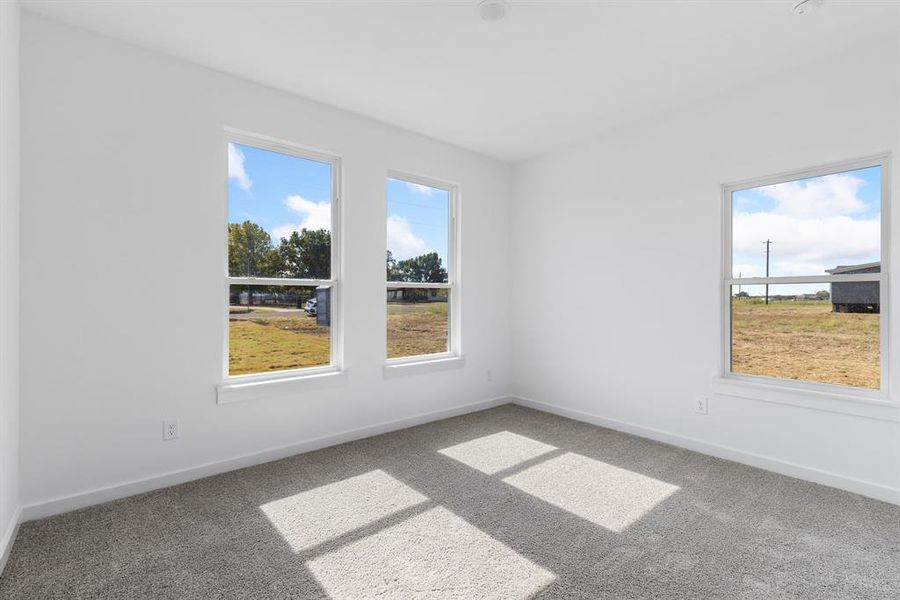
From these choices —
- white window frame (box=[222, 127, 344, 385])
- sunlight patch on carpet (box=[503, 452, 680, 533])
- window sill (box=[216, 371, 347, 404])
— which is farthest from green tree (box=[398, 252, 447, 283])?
sunlight patch on carpet (box=[503, 452, 680, 533])

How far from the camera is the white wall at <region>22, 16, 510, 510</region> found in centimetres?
234

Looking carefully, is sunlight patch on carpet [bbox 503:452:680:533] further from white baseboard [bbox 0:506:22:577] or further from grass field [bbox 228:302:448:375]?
white baseboard [bbox 0:506:22:577]

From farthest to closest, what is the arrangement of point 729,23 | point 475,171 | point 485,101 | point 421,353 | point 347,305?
point 475,171
point 421,353
point 347,305
point 485,101
point 729,23

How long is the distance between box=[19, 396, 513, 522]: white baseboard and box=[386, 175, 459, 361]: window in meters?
0.59

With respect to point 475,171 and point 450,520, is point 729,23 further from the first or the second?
point 450,520

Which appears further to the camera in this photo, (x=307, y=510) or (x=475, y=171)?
(x=475, y=171)

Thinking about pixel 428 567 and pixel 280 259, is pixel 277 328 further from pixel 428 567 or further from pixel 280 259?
pixel 428 567

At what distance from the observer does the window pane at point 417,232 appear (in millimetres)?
3990

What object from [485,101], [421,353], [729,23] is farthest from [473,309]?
[729,23]

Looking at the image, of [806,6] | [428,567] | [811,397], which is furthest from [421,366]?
[806,6]

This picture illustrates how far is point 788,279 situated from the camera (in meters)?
2.99

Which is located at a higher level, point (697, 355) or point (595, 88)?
point (595, 88)

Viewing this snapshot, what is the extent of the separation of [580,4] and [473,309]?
2810 millimetres

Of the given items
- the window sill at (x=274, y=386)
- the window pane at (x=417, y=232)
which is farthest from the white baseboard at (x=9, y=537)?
the window pane at (x=417, y=232)
